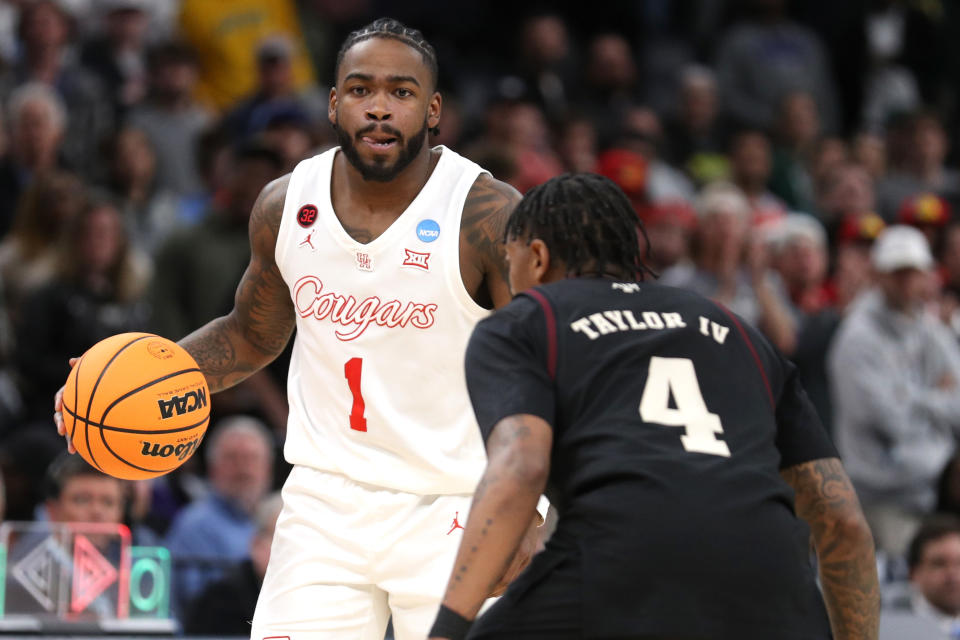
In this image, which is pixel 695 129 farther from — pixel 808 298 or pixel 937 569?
pixel 937 569

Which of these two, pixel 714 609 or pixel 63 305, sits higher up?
pixel 714 609

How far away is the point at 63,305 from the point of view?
7.92 meters

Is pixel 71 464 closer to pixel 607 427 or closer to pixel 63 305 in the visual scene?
pixel 63 305

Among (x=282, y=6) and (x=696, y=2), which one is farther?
(x=696, y=2)

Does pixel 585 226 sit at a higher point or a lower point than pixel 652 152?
higher

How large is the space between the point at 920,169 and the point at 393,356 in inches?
341

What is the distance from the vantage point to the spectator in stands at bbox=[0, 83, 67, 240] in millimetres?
8938

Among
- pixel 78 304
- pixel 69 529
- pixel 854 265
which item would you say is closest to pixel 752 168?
pixel 854 265

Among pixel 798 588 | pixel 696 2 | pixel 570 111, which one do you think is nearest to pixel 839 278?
pixel 570 111

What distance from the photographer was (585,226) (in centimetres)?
359

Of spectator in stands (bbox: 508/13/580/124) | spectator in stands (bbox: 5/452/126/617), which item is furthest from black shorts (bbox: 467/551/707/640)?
spectator in stands (bbox: 508/13/580/124)

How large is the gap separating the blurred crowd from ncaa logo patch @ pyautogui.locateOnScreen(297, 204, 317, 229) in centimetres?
153

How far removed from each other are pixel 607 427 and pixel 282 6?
880cm

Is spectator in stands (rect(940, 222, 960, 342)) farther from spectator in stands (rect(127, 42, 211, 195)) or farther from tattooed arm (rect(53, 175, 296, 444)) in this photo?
tattooed arm (rect(53, 175, 296, 444))
